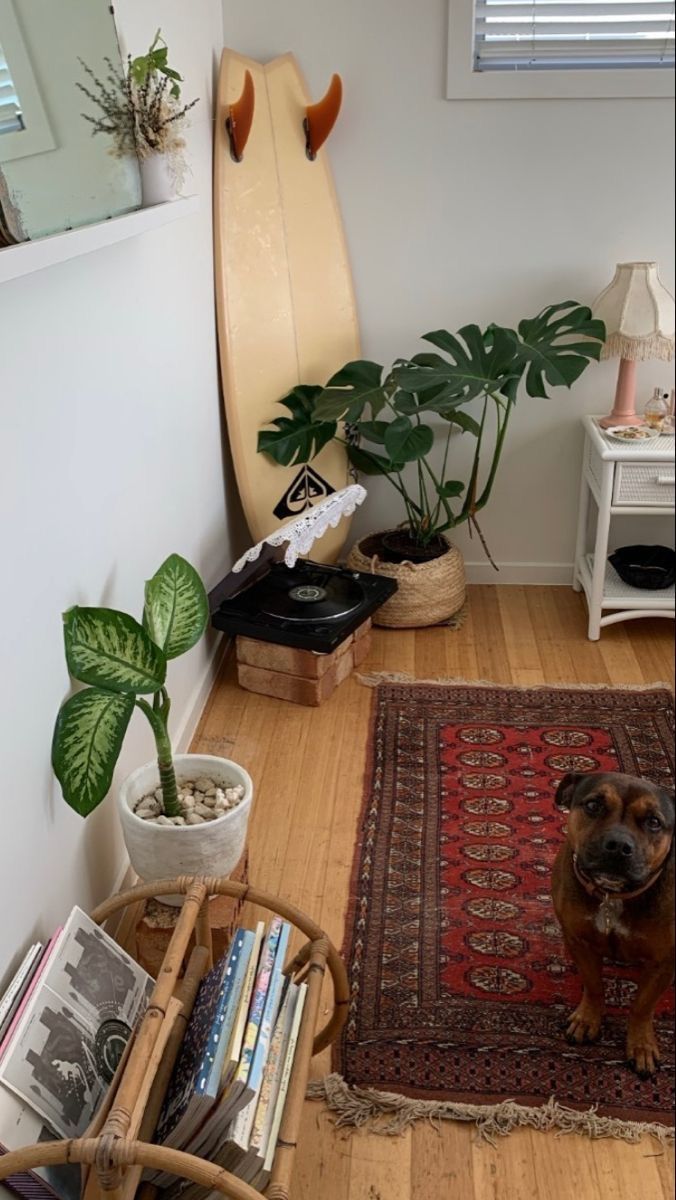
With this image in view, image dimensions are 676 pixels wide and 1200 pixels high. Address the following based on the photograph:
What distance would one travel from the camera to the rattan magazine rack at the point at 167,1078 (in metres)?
0.95

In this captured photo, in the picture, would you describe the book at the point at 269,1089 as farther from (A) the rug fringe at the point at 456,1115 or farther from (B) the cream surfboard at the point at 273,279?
(B) the cream surfboard at the point at 273,279

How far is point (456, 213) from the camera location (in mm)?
2123

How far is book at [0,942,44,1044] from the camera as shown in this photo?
3.75ft

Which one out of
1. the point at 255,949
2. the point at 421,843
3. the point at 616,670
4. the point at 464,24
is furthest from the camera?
the point at 616,670

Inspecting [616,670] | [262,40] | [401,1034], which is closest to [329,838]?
[401,1034]

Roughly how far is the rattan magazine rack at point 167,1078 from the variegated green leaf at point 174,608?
0.35 metres

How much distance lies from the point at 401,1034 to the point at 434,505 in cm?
144

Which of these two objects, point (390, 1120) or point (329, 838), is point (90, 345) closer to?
point (329, 838)

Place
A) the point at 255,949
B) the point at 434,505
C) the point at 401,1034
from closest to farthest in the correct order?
the point at 255,949 < the point at 401,1034 < the point at 434,505

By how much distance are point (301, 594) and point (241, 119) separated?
1010 mm

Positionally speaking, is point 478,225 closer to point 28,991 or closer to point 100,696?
point 100,696

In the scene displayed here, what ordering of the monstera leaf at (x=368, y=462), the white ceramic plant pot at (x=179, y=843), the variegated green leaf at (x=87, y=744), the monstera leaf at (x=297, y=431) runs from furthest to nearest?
the monstera leaf at (x=368, y=462)
the monstera leaf at (x=297, y=431)
the white ceramic plant pot at (x=179, y=843)
the variegated green leaf at (x=87, y=744)

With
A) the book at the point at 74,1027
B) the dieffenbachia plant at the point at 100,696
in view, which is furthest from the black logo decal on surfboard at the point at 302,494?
the book at the point at 74,1027

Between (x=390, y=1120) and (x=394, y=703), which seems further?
(x=394, y=703)
